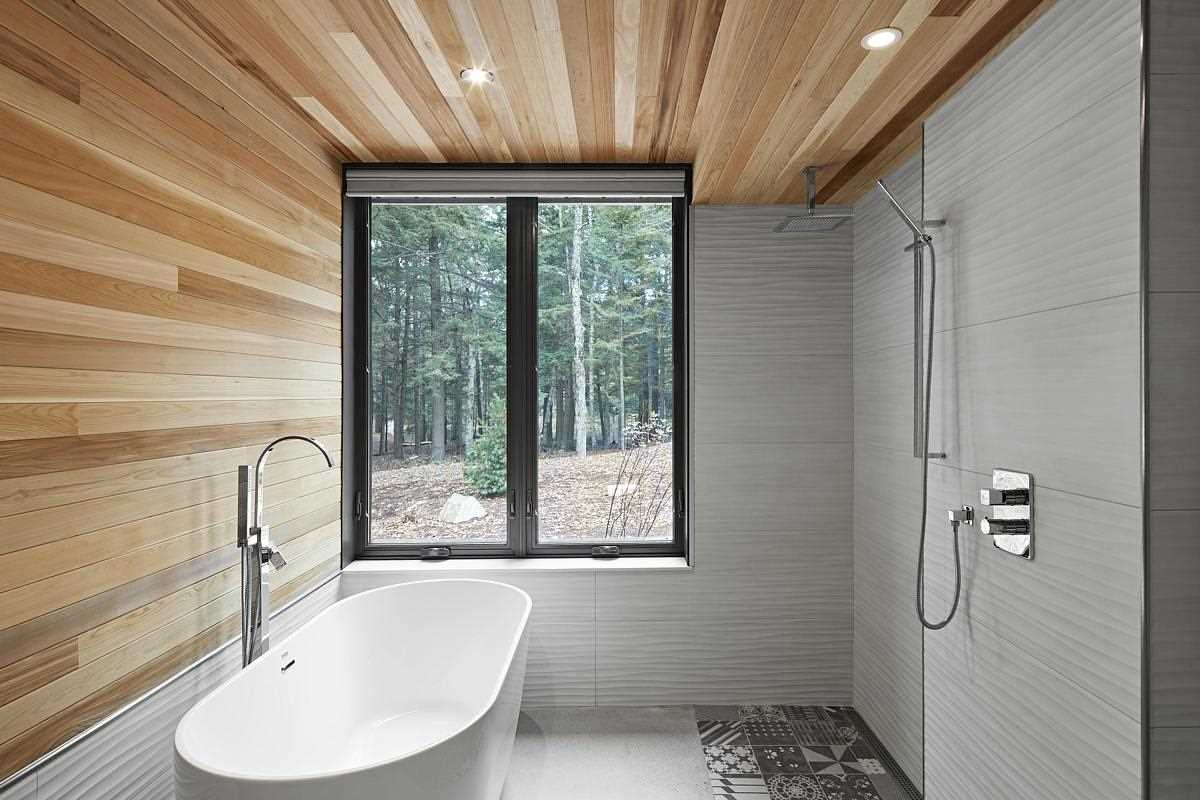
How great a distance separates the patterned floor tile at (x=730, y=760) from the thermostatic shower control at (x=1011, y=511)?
1.38 metres

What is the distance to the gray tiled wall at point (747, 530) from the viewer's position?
9.92 ft

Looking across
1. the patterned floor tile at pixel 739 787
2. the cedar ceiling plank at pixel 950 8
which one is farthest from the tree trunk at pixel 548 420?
the cedar ceiling plank at pixel 950 8

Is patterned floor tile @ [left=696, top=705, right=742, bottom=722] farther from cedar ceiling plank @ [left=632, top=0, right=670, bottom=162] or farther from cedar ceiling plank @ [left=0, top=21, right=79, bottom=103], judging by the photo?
cedar ceiling plank @ [left=0, top=21, right=79, bottom=103]

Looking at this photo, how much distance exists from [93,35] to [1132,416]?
2.49 m

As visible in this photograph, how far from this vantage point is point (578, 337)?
3.20 m


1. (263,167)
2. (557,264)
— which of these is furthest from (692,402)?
(263,167)

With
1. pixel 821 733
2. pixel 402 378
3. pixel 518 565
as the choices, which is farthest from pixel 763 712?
pixel 402 378

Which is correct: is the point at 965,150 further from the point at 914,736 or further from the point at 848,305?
the point at 914,736

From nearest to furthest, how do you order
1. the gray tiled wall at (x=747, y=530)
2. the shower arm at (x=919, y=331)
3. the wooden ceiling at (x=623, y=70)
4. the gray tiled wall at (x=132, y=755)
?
the gray tiled wall at (x=132, y=755) → the wooden ceiling at (x=623, y=70) → the shower arm at (x=919, y=331) → the gray tiled wall at (x=747, y=530)

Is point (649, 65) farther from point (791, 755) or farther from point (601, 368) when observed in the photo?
point (791, 755)

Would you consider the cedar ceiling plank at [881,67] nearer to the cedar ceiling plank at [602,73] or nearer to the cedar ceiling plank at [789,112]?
the cedar ceiling plank at [789,112]

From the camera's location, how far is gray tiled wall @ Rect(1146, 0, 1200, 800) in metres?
1.29

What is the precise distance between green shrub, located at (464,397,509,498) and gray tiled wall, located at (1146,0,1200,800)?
244cm

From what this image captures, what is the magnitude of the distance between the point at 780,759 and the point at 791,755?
0.06 m
